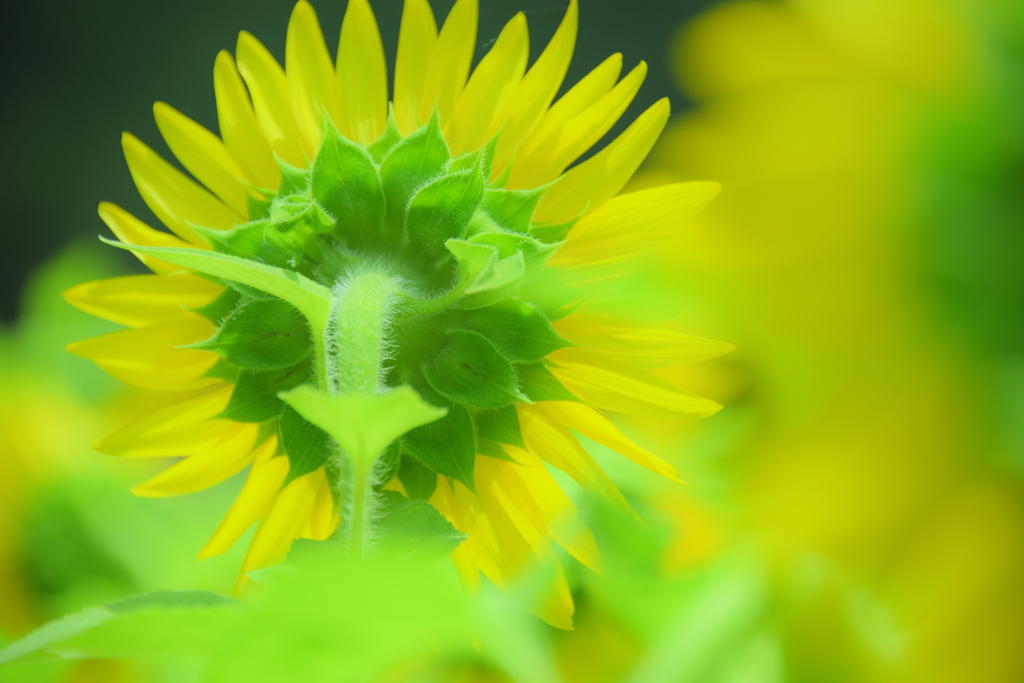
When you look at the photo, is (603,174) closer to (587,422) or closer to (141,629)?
(587,422)

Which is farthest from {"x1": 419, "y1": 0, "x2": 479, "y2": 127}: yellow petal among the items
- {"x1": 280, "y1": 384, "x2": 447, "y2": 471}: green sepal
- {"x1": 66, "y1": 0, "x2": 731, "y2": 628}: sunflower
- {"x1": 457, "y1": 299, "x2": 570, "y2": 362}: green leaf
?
{"x1": 280, "y1": 384, "x2": 447, "y2": 471}: green sepal

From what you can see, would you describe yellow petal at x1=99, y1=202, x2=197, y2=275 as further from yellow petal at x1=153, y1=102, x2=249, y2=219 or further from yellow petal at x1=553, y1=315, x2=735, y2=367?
yellow petal at x1=553, y1=315, x2=735, y2=367

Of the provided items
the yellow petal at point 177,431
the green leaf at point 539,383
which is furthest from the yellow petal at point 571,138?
the yellow petal at point 177,431

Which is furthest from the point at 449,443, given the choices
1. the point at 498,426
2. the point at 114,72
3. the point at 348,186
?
the point at 114,72

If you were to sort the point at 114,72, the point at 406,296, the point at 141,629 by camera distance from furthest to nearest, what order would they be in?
1. the point at 114,72
2. the point at 406,296
3. the point at 141,629

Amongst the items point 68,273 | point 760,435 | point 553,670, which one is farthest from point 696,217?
point 68,273

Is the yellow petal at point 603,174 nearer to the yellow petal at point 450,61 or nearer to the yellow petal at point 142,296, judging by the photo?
the yellow petal at point 450,61
